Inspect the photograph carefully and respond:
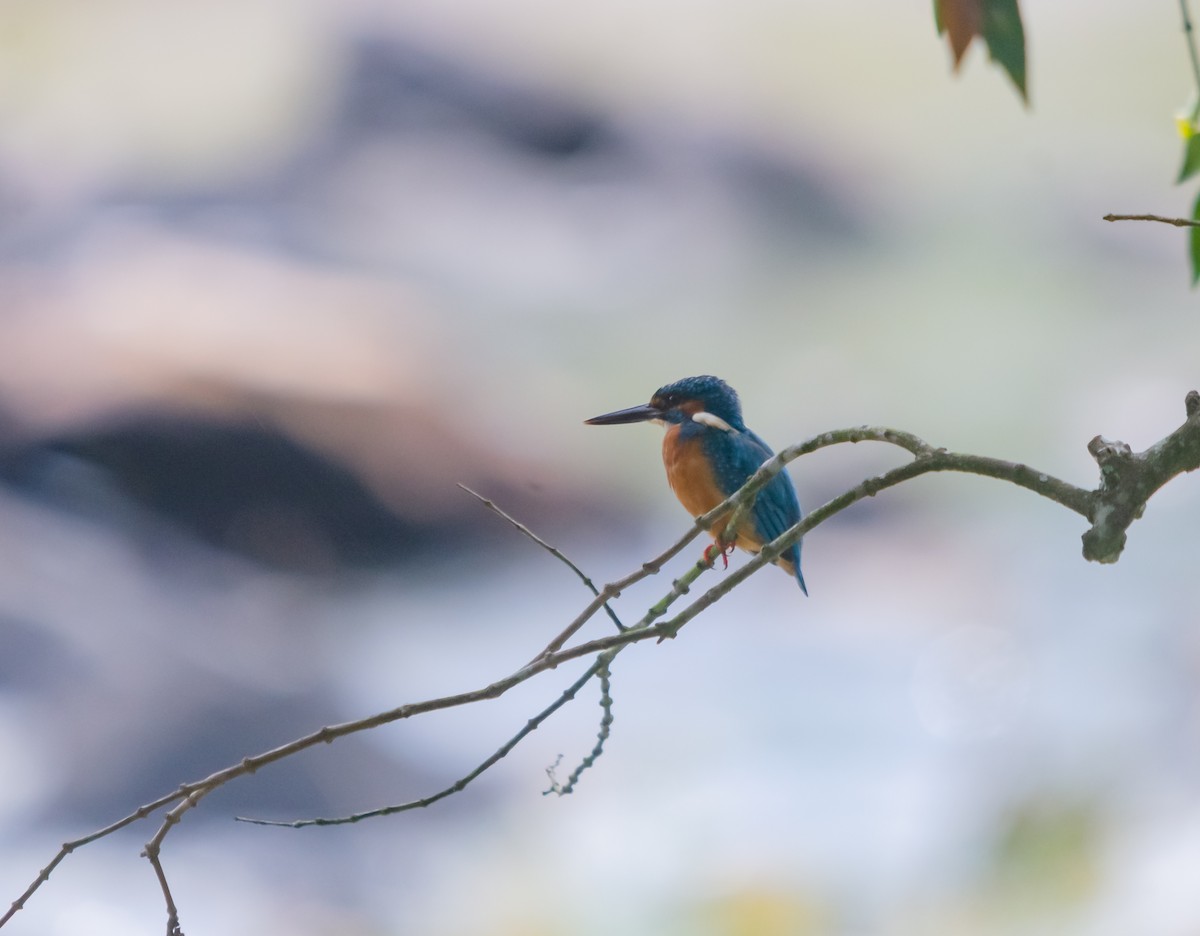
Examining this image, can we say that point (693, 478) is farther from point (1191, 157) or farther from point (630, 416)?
point (1191, 157)

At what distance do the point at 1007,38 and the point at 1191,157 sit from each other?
50 cm

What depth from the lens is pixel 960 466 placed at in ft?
3.70

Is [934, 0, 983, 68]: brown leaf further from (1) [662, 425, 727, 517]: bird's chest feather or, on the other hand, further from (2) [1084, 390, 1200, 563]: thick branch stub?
(1) [662, 425, 727, 517]: bird's chest feather

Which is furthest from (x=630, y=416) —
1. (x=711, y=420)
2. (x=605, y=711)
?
(x=605, y=711)

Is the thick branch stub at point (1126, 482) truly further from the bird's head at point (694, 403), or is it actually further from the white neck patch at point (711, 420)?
the bird's head at point (694, 403)

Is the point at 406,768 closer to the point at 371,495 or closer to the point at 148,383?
the point at 371,495

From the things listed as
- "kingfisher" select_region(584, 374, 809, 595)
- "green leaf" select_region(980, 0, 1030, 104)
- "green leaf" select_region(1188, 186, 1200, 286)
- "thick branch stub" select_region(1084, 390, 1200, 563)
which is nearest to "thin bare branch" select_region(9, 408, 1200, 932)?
"thick branch stub" select_region(1084, 390, 1200, 563)

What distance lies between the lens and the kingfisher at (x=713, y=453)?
7.09 feet

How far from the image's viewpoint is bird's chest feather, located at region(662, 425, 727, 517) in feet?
7.07

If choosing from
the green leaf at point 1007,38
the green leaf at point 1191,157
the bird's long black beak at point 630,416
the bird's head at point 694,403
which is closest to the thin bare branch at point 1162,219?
the green leaf at point 1191,157

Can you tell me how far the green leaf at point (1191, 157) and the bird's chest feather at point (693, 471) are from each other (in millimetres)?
1048

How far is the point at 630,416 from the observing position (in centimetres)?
216

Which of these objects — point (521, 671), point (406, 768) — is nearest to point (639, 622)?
point (521, 671)

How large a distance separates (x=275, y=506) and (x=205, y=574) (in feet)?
1.59
